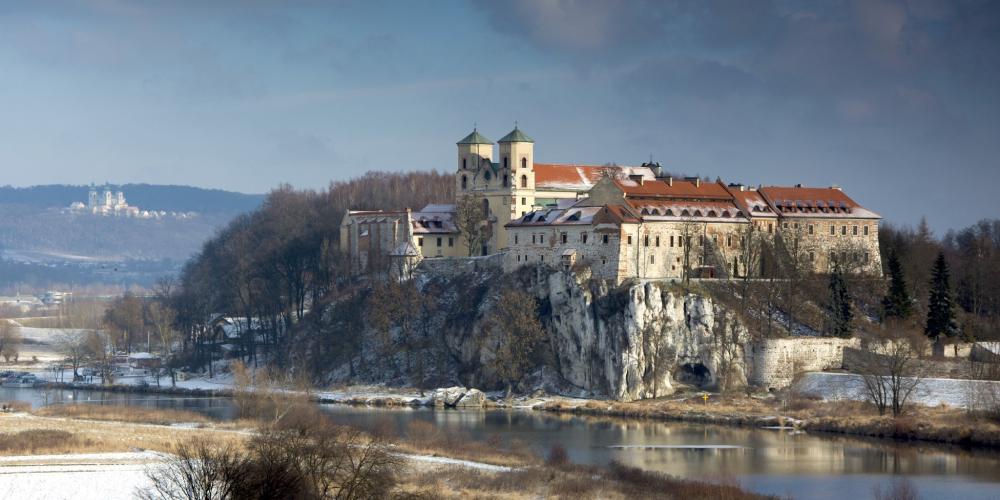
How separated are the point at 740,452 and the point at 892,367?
13.4 m

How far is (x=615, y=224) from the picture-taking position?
9144cm

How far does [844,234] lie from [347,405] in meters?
32.0

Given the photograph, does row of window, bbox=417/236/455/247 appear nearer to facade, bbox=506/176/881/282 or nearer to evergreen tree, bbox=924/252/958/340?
facade, bbox=506/176/881/282

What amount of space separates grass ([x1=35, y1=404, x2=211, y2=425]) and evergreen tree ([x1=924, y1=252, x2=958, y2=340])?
37568 millimetres

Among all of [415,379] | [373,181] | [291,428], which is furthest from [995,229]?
[291,428]

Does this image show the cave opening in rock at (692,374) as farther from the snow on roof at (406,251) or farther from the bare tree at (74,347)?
the bare tree at (74,347)

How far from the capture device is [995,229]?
451ft

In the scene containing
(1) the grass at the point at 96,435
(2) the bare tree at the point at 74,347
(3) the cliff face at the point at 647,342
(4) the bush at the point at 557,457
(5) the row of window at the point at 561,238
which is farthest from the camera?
(2) the bare tree at the point at 74,347

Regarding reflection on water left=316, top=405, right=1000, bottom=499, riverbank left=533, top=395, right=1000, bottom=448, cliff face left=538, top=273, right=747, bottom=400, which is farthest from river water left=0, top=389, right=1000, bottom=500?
cliff face left=538, top=273, right=747, bottom=400

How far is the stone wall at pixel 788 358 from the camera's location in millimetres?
87938

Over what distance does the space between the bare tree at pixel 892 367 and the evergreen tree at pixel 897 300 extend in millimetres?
1600

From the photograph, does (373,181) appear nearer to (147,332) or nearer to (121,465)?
(147,332)

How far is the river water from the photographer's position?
6156 centimetres

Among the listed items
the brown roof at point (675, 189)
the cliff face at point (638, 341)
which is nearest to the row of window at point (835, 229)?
the brown roof at point (675, 189)
